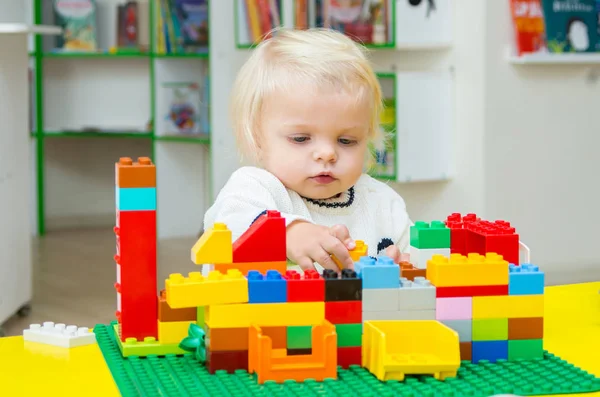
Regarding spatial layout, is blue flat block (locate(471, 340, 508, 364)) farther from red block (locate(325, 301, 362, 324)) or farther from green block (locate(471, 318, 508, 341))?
red block (locate(325, 301, 362, 324))

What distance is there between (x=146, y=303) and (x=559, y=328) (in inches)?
19.7

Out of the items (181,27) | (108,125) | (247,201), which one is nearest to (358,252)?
(247,201)

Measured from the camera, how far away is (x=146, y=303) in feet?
3.26

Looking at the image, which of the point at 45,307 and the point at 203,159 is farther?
the point at 203,159

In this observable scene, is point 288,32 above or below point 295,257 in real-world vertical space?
above

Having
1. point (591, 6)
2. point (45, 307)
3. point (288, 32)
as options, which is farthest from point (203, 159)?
point (288, 32)

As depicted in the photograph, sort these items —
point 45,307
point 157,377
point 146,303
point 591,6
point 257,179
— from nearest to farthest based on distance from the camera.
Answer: point 157,377
point 146,303
point 257,179
point 45,307
point 591,6

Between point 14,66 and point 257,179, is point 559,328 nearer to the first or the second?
point 257,179

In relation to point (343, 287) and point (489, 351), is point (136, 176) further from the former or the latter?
point (489, 351)

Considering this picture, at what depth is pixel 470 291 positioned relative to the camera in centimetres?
92

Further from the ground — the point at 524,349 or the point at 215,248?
the point at 215,248

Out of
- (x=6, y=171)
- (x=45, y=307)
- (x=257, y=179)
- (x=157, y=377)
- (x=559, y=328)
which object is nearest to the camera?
(x=157, y=377)

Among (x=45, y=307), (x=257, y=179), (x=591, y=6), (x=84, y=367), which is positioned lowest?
(x=45, y=307)

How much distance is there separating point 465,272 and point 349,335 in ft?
0.43
